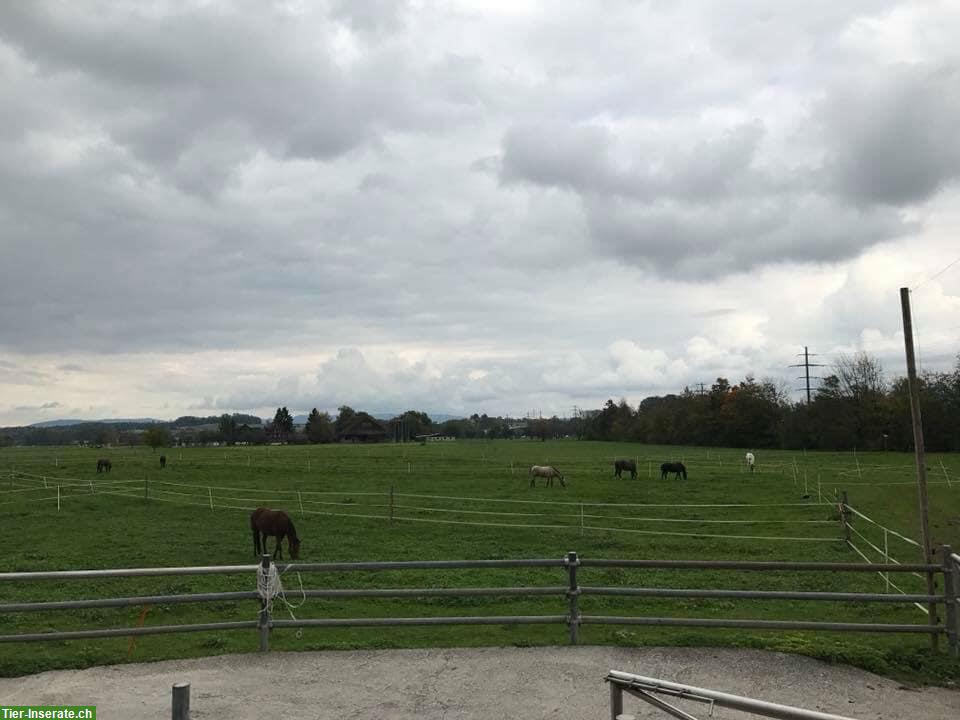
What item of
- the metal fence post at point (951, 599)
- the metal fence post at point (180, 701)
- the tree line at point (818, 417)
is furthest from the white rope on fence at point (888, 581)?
the tree line at point (818, 417)

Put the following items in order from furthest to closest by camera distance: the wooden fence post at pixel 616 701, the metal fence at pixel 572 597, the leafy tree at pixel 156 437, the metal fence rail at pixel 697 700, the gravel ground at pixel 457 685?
the leafy tree at pixel 156 437 → the metal fence at pixel 572 597 → the gravel ground at pixel 457 685 → the wooden fence post at pixel 616 701 → the metal fence rail at pixel 697 700

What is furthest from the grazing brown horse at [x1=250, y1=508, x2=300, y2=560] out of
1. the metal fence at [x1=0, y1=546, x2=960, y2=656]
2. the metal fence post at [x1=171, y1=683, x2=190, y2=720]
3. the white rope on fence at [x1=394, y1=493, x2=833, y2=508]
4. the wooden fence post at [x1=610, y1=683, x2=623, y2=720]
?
the wooden fence post at [x1=610, y1=683, x2=623, y2=720]

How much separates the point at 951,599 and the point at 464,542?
1380 centimetres

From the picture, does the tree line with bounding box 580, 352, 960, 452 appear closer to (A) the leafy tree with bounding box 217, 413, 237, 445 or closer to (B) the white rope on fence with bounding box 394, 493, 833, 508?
(B) the white rope on fence with bounding box 394, 493, 833, 508

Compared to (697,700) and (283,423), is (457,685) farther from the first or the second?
(283,423)

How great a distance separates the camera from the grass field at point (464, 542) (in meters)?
9.33

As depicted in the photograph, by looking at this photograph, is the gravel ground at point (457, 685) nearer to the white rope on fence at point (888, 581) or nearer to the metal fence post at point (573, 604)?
the metal fence post at point (573, 604)

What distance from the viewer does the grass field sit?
9.33 m

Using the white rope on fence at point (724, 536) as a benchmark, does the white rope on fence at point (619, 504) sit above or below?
above

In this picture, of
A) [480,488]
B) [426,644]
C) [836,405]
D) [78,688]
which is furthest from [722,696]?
[836,405]

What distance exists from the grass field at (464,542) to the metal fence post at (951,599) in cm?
24

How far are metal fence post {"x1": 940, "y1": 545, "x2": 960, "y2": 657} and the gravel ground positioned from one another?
981 millimetres

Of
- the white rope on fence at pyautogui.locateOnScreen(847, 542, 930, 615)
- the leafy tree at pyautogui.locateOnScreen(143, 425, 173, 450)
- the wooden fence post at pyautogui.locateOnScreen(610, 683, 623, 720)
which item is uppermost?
the leafy tree at pyautogui.locateOnScreen(143, 425, 173, 450)

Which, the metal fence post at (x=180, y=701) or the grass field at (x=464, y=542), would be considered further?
the grass field at (x=464, y=542)
